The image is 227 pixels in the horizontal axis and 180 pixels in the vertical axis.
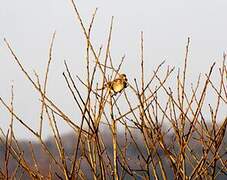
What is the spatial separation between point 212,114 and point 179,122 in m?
0.25

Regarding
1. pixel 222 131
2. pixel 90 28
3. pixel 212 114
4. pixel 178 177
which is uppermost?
pixel 90 28

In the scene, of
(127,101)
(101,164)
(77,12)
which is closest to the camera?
(101,164)

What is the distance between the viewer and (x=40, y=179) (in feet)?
7.38

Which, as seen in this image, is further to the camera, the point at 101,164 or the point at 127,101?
the point at 127,101

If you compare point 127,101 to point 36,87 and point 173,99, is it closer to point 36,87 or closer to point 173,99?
point 173,99

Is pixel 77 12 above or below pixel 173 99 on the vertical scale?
above

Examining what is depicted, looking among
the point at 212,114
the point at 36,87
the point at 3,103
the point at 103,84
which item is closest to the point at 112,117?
the point at 103,84

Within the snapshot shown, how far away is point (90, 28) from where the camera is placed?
2.20 meters

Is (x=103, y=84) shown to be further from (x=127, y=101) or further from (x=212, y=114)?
(x=212, y=114)

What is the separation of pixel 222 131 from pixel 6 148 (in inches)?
41.3

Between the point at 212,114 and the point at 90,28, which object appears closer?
the point at 90,28

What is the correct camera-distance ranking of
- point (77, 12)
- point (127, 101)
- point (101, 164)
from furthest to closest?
point (127, 101) < point (77, 12) < point (101, 164)

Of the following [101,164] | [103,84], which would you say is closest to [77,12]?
[103,84]

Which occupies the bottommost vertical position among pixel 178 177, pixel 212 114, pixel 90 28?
pixel 178 177
